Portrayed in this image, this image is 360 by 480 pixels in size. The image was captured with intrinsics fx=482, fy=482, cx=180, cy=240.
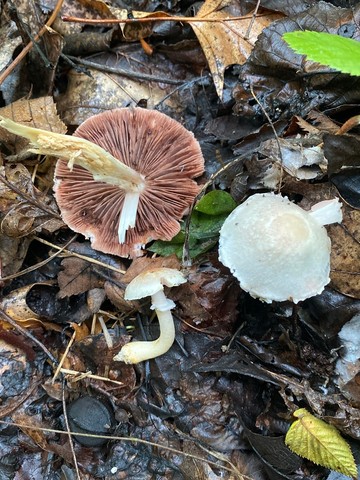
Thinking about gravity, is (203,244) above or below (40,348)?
above

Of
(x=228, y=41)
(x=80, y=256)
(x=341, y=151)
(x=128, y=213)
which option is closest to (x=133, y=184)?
(x=128, y=213)

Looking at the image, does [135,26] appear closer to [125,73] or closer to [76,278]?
[125,73]

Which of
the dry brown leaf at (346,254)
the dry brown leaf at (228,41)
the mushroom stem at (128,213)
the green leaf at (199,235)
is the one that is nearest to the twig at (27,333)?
the mushroom stem at (128,213)

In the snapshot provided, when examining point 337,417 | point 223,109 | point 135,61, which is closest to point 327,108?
point 223,109

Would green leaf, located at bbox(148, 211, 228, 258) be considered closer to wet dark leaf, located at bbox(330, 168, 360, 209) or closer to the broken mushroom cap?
the broken mushroom cap

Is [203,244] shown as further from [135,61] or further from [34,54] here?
[34,54]

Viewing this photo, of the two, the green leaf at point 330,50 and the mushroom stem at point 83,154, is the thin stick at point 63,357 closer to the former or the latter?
the mushroom stem at point 83,154
